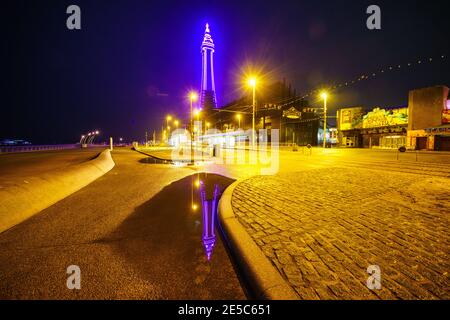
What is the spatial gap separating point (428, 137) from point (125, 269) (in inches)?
1618

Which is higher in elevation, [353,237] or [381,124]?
[381,124]

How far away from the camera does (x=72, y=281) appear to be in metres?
2.48

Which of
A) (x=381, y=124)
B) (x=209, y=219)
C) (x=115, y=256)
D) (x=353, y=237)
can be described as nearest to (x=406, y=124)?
(x=381, y=124)

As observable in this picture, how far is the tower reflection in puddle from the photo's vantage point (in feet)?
11.2

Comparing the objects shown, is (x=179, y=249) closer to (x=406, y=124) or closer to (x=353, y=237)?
(x=353, y=237)

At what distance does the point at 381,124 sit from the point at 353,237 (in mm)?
42022

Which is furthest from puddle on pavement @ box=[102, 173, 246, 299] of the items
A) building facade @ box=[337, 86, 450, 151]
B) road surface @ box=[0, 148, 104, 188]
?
building facade @ box=[337, 86, 450, 151]

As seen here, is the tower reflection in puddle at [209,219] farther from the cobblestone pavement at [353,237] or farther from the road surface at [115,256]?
the cobblestone pavement at [353,237]

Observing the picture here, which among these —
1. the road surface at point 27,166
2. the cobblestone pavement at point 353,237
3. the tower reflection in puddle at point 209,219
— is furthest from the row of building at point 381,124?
the cobblestone pavement at point 353,237

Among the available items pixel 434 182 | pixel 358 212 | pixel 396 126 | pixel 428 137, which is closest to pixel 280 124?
pixel 396 126

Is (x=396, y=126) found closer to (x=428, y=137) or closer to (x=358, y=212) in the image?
(x=428, y=137)

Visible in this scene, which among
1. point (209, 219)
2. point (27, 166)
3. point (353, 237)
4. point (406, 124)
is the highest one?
point (406, 124)

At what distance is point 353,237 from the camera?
10.5 ft

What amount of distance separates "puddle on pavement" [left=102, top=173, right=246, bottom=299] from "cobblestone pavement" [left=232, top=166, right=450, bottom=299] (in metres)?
0.65
